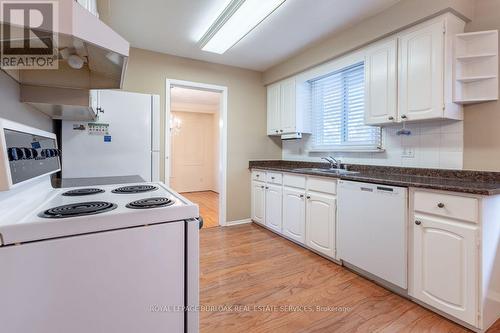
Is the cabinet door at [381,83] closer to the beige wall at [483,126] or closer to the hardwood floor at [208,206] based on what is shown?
the beige wall at [483,126]

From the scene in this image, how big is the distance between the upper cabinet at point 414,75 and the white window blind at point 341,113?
1.01ft

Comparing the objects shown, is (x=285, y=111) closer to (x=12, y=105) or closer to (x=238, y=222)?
(x=238, y=222)

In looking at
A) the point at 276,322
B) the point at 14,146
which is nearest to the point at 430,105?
the point at 276,322

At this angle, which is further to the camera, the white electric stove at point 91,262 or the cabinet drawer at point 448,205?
the cabinet drawer at point 448,205

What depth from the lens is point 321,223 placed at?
2.59 metres

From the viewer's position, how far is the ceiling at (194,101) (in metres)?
5.22

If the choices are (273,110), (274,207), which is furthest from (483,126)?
(273,110)

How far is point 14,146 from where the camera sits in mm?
846

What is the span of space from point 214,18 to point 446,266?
9.10 ft

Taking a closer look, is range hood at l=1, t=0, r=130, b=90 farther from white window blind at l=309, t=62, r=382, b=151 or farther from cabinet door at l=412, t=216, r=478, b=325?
white window blind at l=309, t=62, r=382, b=151

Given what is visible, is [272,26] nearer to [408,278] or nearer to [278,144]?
[278,144]

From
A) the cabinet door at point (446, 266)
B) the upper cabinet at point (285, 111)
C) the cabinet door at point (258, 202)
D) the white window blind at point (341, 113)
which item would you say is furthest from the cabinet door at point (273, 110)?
the cabinet door at point (446, 266)

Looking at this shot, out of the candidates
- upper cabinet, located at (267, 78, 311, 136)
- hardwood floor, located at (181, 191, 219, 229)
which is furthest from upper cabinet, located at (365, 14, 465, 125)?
hardwood floor, located at (181, 191, 219, 229)

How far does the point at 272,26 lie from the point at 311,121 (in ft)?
4.56
